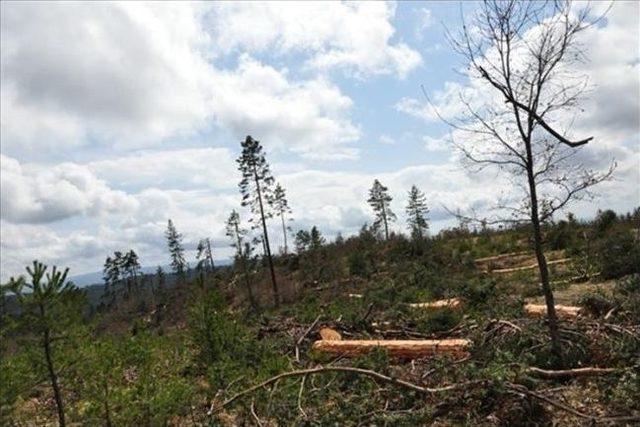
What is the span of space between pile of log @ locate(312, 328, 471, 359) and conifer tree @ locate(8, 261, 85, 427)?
509 cm

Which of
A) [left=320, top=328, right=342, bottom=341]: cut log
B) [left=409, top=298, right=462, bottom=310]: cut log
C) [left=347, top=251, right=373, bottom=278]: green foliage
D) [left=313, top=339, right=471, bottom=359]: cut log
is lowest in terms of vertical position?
[left=313, top=339, right=471, bottom=359]: cut log

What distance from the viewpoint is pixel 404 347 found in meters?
10.9

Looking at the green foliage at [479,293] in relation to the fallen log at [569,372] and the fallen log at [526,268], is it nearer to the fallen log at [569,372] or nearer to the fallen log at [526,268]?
the fallen log at [526,268]

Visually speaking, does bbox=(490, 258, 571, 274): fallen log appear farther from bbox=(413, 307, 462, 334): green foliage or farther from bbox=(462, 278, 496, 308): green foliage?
bbox=(413, 307, 462, 334): green foliage

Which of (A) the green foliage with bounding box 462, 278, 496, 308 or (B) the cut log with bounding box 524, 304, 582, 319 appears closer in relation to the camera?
(B) the cut log with bounding box 524, 304, 582, 319

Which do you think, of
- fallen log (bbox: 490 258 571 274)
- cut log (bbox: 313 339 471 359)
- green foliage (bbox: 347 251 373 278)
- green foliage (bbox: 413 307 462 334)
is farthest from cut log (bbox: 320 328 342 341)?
green foliage (bbox: 347 251 373 278)

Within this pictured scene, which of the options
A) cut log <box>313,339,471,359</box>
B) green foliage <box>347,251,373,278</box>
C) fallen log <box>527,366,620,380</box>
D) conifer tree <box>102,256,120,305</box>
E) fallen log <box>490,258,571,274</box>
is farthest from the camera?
conifer tree <box>102,256,120,305</box>

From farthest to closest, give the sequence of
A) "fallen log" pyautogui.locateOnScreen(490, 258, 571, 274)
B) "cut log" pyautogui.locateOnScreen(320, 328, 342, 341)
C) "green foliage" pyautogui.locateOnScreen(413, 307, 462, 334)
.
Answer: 1. "fallen log" pyautogui.locateOnScreen(490, 258, 571, 274)
2. "cut log" pyautogui.locateOnScreen(320, 328, 342, 341)
3. "green foliage" pyautogui.locateOnScreen(413, 307, 462, 334)

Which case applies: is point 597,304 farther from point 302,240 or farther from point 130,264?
point 130,264

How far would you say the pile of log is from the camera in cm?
990

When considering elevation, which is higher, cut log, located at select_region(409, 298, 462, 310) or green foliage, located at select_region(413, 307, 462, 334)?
cut log, located at select_region(409, 298, 462, 310)

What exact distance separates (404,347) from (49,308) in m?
6.55

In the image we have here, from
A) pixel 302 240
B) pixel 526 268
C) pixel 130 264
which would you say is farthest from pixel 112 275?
pixel 526 268

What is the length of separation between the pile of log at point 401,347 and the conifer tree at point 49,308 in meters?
5.09
